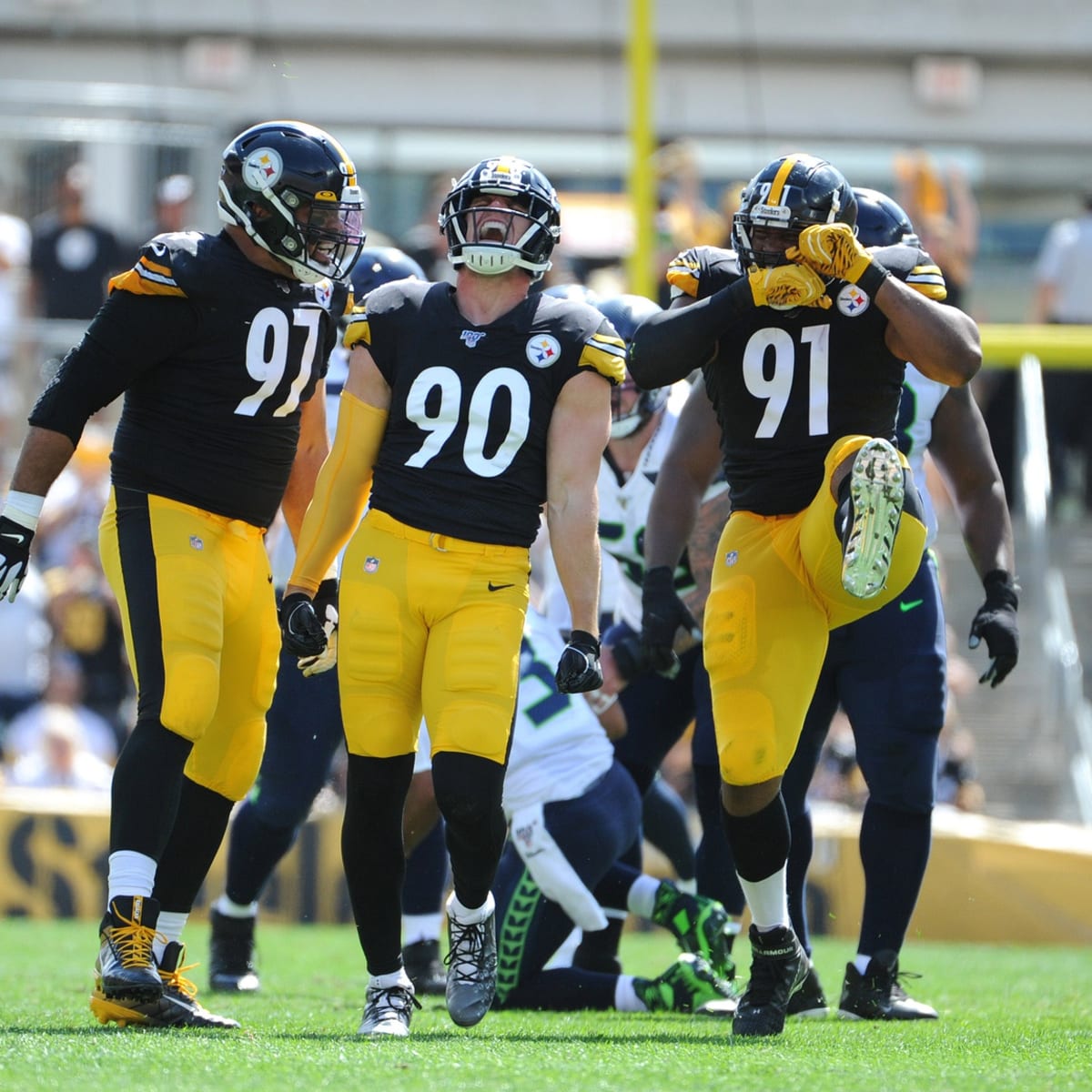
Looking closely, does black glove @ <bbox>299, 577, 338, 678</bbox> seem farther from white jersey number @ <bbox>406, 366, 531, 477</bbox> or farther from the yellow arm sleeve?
white jersey number @ <bbox>406, 366, 531, 477</bbox>

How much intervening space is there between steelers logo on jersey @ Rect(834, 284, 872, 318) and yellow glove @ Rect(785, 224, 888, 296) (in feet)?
0.49

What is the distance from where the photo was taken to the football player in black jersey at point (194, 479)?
454cm

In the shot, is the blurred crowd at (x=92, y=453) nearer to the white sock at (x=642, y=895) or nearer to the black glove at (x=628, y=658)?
the black glove at (x=628, y=658)

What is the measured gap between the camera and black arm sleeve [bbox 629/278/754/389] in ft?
15.4

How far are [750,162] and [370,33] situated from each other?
13.0 feet

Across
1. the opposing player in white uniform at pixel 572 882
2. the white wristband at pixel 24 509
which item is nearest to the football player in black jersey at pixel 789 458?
the opposing player in white uniform at pixel 572 882

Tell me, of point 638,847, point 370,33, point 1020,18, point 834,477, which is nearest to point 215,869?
point 638,847

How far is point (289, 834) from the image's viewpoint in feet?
20.3

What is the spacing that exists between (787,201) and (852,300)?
284mm

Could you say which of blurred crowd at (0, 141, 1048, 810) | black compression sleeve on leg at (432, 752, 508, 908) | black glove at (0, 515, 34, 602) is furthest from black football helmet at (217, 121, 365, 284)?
blurred crowd at (0, 141, 1048, 810)

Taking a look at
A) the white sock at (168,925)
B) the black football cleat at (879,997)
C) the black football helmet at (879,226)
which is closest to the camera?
the white sock at (168,925)

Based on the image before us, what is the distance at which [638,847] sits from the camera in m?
6.30

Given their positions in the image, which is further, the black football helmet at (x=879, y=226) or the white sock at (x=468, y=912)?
the black football helmet at (x=879, y=226)

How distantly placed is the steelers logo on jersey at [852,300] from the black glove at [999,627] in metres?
0.90
